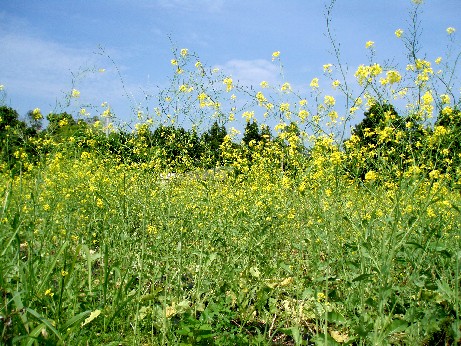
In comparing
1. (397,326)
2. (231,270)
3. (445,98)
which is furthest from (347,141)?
(397,326)

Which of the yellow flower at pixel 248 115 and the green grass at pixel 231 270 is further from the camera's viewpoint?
the yellow flower at pixel 248 115

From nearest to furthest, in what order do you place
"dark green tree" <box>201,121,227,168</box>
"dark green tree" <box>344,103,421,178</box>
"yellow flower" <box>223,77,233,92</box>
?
"dark green tree" <box>344,103,421,178</box> → "dark green tree" <box>201,121,227,168</box> → "yellow flower" <box>223,77,233,92</box>

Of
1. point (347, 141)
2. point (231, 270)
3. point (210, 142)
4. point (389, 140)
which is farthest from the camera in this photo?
point (347, 141)

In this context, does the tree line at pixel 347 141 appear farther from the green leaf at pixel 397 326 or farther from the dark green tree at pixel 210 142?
the green leaf at pixel 397 326

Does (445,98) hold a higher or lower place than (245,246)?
higher

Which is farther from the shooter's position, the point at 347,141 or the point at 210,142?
the point at 347,141

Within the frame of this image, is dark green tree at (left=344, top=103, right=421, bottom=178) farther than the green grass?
Yes

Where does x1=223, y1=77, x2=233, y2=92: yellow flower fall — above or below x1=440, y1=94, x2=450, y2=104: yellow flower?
above

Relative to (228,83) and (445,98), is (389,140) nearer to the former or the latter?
(445,98)

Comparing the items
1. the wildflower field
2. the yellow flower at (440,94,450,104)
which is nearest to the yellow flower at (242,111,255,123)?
the wildflower field

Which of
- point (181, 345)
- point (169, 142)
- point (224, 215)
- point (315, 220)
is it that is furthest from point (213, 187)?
point (181, 345)

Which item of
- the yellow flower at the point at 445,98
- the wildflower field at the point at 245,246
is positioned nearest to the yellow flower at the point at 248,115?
the wildflower field at the point at 245,246

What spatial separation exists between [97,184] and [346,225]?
2.34 metres

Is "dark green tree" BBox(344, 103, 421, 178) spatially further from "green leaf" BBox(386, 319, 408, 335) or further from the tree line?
"green leaf" BBox(386, 319, 408, 335)
